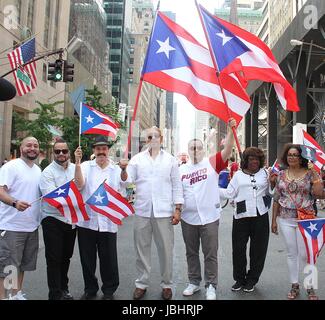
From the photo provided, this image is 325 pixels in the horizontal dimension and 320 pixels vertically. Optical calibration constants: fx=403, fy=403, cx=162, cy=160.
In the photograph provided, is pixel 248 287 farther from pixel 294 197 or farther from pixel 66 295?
pixel 66 295

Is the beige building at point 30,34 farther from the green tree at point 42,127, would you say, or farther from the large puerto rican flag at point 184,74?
the large puerto rican flag at point 184,74

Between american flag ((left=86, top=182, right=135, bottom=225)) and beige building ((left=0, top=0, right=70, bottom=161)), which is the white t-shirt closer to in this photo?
american flag ((left=86, top=182, right=135, bottom=225))

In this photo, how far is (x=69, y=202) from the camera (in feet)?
15.7

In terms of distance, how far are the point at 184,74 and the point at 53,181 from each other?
2.33 metres

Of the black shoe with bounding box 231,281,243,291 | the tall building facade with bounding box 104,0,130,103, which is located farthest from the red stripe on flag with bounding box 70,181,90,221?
the tall building facade with bounding box 104,0,130,103

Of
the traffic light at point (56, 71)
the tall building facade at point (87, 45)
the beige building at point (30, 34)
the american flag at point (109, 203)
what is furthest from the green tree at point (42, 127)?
the american flag at point (109, 203)

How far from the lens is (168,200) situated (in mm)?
5184

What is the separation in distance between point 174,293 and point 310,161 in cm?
248

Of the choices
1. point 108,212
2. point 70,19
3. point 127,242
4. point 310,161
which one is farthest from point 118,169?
point 70,19

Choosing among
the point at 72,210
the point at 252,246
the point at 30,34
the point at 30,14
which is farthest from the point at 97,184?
the point at 30,14

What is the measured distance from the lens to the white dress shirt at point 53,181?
4.77 meters

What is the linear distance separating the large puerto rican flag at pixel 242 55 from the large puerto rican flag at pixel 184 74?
223mm

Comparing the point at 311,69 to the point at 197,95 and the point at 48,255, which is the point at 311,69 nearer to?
the point at 197,95

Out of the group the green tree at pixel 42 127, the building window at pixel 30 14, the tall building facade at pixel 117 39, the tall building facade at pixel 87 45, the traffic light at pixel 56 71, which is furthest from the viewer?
the tall building facade at pixel 117 39
